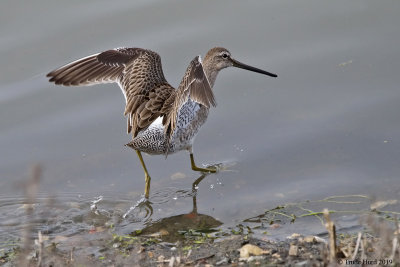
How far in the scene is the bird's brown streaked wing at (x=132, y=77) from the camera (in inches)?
257

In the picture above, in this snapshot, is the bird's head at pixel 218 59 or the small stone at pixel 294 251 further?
the bird's head at pixel 218 59

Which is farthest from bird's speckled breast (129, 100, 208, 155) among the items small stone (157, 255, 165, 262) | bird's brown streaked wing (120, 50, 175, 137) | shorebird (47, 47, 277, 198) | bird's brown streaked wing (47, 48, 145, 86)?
small stone (157, 255, 165, 262)

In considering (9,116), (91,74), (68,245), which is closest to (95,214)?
(68,245)

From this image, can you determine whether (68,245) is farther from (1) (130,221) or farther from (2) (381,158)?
(2) (381,158)

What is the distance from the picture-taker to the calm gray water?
6543 mm

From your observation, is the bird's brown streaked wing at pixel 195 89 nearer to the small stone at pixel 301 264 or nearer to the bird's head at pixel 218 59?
the bird's head at pixel 218 59

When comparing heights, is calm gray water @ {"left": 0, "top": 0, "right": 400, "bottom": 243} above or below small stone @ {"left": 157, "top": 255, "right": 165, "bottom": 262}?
above

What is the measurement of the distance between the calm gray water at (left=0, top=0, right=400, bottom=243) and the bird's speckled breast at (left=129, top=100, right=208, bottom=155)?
47 cm

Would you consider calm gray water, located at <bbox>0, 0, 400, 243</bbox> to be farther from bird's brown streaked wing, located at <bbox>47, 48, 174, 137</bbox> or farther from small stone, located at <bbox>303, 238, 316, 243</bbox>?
bird's brown streaked wing, located at <bbox>47, 48, 174, 137</bbox>

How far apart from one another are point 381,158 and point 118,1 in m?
4.26

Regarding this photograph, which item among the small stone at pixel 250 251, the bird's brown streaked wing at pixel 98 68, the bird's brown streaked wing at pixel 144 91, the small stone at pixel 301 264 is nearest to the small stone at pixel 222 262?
the small stone at pixel 250 251

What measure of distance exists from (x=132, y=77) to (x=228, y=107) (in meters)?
1.27

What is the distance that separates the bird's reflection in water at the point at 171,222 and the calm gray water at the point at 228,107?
0.23 ft

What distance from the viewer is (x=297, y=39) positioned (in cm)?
853
